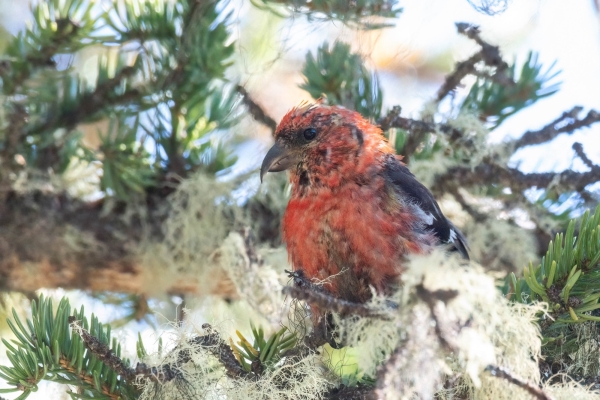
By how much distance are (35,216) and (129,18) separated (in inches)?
39.2

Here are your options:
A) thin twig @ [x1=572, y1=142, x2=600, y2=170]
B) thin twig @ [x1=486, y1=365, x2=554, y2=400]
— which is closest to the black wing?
thin twig @ [x1=572, y1=142, x2=600, y2=170]

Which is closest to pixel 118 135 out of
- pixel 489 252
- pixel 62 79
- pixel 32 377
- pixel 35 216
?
pixel 62 79

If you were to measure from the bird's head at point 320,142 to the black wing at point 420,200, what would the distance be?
0.36 ft

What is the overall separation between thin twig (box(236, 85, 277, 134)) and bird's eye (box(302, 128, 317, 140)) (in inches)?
9.1

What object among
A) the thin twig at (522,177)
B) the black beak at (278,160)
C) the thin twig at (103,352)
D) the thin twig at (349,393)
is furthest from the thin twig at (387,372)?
the thin twig at (522,177)

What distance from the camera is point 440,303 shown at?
1233mm

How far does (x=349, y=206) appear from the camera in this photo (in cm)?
231

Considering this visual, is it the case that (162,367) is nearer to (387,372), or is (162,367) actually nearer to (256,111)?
(387,372)

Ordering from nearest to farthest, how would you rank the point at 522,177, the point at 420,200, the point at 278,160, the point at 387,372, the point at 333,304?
the point at 387,372
the point at 333,304
the point at 420,200
the point at 278,160
the point at 522,177

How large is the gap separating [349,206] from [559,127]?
1017 millimetres

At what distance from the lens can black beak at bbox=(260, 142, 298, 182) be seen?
263cm

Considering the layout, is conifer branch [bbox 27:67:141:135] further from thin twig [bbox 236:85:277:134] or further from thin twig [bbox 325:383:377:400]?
thin twig [bbox 325:383:377:400]

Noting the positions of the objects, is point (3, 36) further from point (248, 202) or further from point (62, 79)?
point (248, 202)

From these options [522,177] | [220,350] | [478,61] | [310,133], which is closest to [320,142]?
[310,133]
